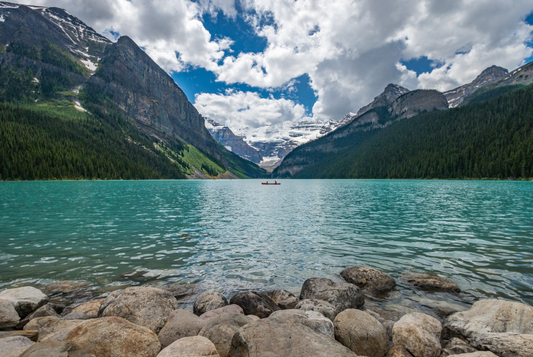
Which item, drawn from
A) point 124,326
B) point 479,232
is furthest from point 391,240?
point 124,326

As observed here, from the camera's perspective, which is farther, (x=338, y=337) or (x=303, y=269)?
(x=303, y=269)

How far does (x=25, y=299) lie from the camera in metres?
9.85

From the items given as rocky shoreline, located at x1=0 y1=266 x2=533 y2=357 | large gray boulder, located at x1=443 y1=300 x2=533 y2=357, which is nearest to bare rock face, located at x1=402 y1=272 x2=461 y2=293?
rocky shoreline, located at x1=0 y1=266 x2=533 y2=357

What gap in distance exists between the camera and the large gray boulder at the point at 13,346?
19.7 feet

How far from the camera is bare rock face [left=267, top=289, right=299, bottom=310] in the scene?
1130cm

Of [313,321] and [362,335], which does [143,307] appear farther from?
[362,335]

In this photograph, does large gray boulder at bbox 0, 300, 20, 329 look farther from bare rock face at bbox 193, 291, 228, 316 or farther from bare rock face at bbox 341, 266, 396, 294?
bare rock face at bbox 341, 266, 396, 294

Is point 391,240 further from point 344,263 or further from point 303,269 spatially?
point 303,269

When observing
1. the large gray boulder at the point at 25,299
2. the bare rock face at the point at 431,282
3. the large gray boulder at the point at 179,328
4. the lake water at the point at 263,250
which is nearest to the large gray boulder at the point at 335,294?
the lake water at the point at 263,250

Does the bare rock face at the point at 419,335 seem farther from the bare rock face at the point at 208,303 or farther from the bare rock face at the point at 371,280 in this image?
the bare rock face at the point at 208,303

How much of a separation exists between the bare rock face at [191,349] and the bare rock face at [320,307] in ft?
15.3

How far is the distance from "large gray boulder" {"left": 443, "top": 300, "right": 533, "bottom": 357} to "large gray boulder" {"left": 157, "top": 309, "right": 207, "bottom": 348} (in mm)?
8205

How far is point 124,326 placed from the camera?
7.11 metres

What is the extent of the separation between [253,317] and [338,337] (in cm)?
305
